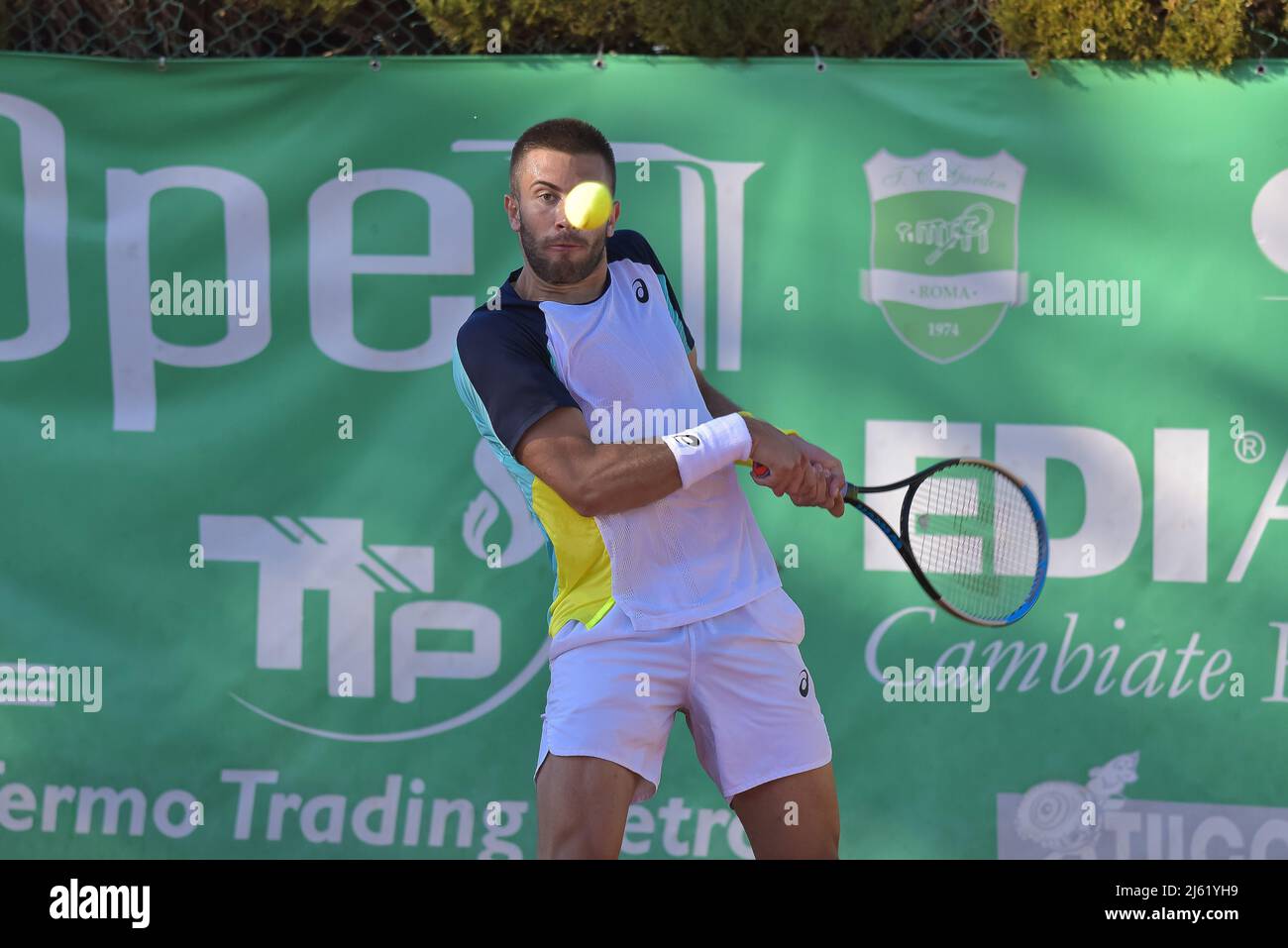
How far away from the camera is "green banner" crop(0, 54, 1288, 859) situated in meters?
4.77

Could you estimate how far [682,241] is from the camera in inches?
191

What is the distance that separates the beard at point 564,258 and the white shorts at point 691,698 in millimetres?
722

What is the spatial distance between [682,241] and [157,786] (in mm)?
2260

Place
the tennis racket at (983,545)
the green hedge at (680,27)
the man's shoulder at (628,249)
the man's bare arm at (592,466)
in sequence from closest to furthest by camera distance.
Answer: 1. the man's bare arm at (592,466)
2. the man's shoulder at (628,249)
3. the tennis racket at (983,545)
4. the green hedge at (680,27)

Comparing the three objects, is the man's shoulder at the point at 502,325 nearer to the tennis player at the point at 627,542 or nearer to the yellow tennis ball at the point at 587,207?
the tennis player at the point at 627,542

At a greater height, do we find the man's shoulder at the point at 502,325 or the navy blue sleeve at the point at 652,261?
the navy blue sleeve at the point at 652,261

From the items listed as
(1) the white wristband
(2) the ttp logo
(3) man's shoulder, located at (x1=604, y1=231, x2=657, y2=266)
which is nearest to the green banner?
(2) the ttp logo

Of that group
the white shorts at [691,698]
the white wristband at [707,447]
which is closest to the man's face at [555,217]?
the white wristband at [707,447]

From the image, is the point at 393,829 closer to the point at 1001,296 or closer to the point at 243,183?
the point at 243,183

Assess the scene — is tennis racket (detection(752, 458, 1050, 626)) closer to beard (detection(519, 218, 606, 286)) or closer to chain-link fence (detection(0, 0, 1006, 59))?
beard (detection(519, 218, 606, 286))

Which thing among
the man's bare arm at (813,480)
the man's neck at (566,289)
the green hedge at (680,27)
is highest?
the green hedge at (680,27)

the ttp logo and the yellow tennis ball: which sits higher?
the yellow tennis ball

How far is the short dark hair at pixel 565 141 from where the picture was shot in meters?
3.46
